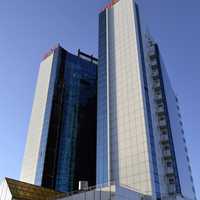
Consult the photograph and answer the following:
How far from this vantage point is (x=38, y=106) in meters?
119

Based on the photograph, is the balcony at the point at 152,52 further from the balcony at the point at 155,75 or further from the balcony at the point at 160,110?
the balcony at the point at 160,110

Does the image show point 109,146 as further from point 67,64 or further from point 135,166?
point 67,64

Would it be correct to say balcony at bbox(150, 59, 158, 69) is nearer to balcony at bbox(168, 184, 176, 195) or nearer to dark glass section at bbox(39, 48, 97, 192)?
dark glass section at bbox(39, 48, 97, 192)

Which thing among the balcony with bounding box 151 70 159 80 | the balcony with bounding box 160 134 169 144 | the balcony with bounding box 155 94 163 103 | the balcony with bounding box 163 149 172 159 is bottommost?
the balcony with bounding box 163 149 172 159

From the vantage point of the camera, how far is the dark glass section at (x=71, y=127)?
332 ft

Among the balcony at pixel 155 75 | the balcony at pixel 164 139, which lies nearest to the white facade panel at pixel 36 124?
the balcony at pixel 155 75

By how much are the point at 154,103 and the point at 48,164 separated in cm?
4182

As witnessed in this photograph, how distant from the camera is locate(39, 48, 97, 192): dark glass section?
10106cm

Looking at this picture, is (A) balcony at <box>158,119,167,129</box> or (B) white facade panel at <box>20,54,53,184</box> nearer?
(A) balcony at <box>158,119,167,129</box>

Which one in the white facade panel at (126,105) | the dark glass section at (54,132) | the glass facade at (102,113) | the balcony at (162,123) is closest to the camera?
the white facade panel at (126,105)

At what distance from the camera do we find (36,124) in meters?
114

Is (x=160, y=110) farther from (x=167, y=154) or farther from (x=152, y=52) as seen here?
(x=152, y=52)

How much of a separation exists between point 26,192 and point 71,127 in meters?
50.3

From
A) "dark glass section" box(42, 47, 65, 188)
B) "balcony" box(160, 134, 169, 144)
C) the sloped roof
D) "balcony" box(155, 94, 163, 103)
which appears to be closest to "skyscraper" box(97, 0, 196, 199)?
"balcony" box(155, 94, 163, 103)
